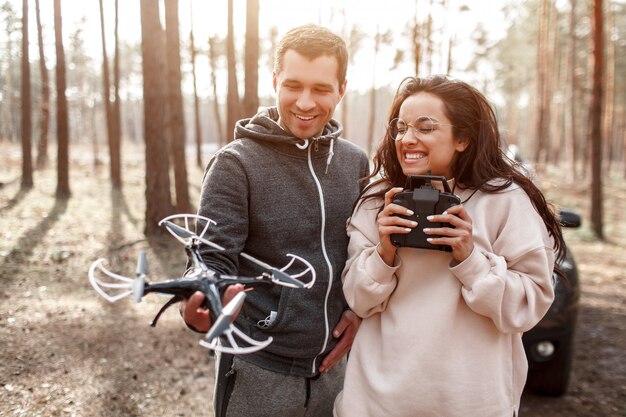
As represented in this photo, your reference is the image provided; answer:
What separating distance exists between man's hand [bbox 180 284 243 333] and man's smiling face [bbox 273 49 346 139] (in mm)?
964

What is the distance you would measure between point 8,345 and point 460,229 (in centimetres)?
532

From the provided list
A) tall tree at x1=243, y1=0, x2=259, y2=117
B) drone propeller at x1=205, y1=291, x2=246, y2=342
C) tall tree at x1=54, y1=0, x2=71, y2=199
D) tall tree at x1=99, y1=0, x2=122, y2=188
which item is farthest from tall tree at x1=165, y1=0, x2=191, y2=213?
drone propeller at x1=205, y1=291, x2=246, y2=342

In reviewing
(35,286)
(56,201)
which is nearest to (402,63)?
(56,201)

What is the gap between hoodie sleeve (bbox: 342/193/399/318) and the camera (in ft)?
5.96

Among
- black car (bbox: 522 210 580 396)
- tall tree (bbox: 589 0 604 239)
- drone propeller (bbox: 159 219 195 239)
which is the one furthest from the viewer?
tall tree (bbox: 589 0 604 239)

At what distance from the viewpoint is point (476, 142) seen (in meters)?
1.96

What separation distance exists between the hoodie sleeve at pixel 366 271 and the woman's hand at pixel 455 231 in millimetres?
236

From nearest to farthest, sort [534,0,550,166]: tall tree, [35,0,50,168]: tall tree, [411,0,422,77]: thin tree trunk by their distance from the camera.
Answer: [411,0,422,77]: thin tree trunk, [35,0,50,168]: tall tree, [534,0,550,166]: tall tree

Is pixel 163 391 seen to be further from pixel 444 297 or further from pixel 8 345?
pixel 444 297

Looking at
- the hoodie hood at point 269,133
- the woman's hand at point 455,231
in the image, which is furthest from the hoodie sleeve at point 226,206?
the woman's hand at point 455,231

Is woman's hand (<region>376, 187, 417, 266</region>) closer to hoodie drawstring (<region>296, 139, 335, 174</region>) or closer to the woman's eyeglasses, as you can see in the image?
the woman's eyeglasses

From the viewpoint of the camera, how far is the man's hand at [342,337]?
2.29 metres

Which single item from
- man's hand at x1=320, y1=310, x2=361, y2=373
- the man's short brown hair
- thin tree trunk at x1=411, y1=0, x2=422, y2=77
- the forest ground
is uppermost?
thin tree trunk at x1=411, y1=0, x2=422, y2=77

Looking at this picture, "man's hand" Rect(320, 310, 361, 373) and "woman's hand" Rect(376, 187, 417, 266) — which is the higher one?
"woman's hand" Rect(376, 187, 417, 266)
